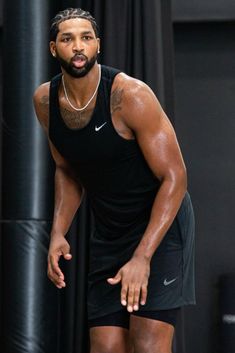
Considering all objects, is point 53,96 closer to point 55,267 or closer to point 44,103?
point 44,103

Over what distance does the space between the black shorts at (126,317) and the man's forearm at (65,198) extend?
0.28 m

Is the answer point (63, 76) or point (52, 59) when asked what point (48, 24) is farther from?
point (63, 76)

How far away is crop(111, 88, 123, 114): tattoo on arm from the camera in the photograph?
84.8 inches

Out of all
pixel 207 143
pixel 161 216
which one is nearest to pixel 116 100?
pixel 161 216

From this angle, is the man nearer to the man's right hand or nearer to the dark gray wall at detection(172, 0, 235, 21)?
the man's right hand

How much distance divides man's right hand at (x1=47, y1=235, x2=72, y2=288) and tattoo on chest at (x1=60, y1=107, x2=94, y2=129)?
330 millimetres

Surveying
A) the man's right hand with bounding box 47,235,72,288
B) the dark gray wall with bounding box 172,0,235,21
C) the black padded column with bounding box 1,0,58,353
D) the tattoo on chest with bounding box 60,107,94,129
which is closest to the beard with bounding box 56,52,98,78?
the tattoo on chest with bounding box 60,107,94,129

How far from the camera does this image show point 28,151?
3.30 meters

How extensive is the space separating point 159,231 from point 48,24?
152 centimetres

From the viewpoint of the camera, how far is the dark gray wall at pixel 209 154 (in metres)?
3.87

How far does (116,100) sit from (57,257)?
47 centimetres

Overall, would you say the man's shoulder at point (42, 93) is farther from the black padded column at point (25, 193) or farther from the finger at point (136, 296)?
the black padded column at point (25, 193)

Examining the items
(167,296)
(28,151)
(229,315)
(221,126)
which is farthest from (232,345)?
(167,296)

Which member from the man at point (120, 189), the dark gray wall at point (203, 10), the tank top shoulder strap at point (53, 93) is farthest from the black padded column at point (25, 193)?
the tank top shoulder strap at point (53, 93)
